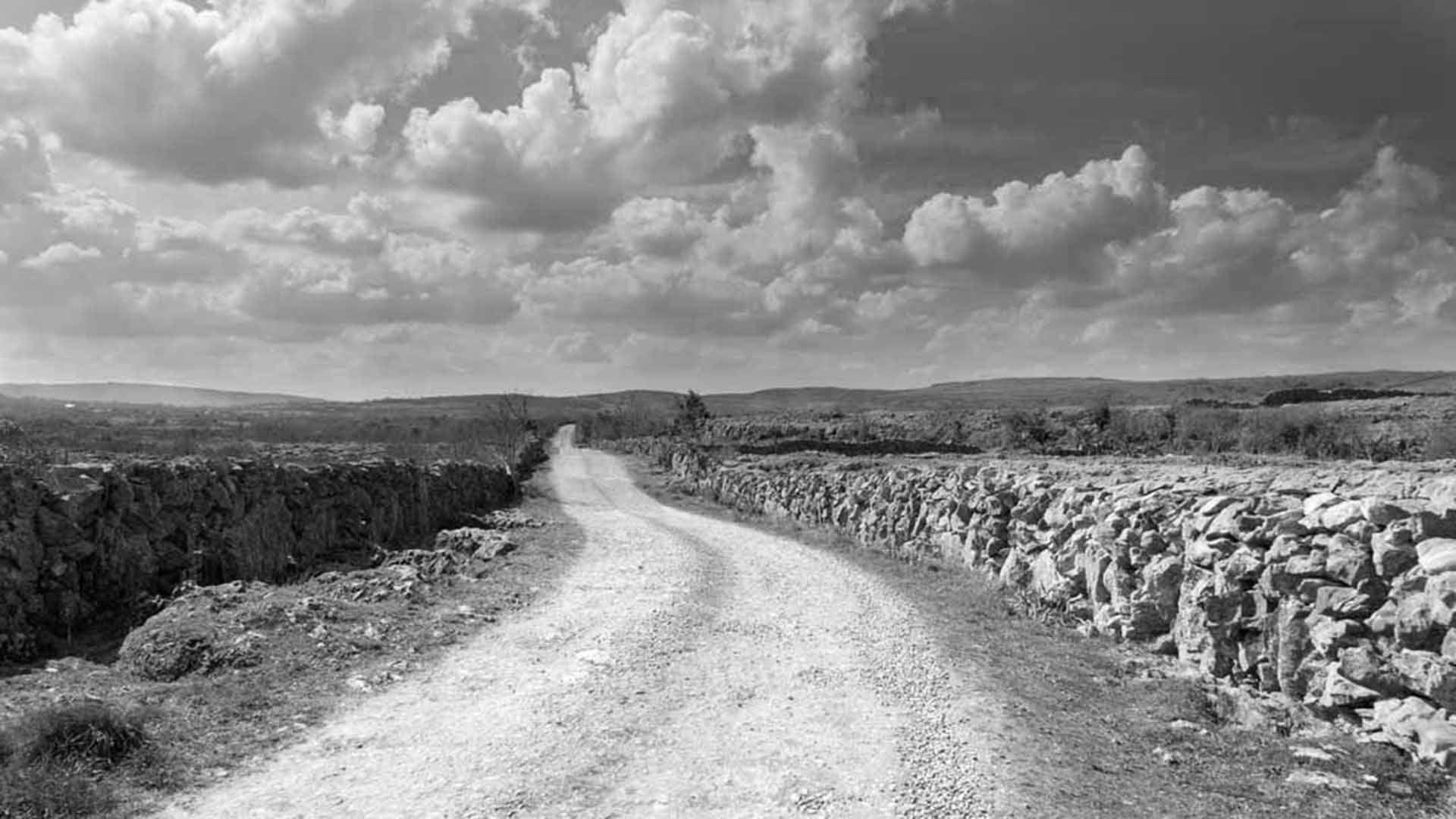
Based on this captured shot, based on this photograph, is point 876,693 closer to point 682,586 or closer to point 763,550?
point 682,586

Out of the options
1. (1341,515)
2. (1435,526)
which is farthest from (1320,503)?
(1435,526)

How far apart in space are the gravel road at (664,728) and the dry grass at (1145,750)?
0.42m

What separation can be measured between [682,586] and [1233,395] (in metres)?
104

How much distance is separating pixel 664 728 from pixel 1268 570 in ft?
19.8

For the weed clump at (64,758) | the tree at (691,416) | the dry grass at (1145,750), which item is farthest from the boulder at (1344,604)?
the tree at (691,416)

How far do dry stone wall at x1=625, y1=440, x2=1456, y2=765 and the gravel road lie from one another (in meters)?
2.55

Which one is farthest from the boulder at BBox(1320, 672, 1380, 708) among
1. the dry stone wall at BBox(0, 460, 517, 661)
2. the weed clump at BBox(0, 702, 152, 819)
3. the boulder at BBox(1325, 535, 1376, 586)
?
the dry stone wall at BBox(0, 460, 517, 661)

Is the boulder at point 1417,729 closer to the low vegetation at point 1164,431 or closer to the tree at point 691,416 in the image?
the low vegetation at point 1164,431

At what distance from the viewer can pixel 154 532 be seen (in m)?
12.4

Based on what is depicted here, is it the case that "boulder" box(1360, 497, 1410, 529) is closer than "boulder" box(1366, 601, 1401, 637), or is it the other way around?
"boulder" box(1366, 601, 1401, 637)

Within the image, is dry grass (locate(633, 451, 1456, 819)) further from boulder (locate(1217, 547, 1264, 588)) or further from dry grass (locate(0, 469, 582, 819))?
dry grass (locate(0, 469, 582, 819))

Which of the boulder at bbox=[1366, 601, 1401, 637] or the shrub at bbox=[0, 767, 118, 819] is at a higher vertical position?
the boulder at bbox=[1366, 601, 1401, 637]

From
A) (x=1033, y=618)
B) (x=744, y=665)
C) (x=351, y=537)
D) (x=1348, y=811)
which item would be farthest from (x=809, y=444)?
(x=1348, y=811)

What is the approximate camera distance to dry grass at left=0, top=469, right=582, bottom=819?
6.18 meters
